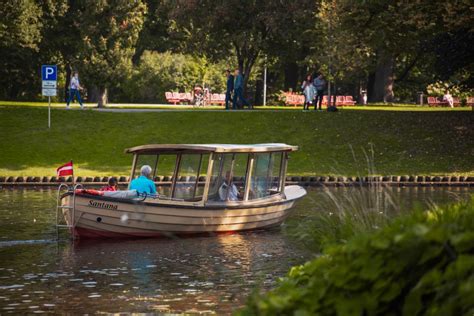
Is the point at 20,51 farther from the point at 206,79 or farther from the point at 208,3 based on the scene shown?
the point at 208,3

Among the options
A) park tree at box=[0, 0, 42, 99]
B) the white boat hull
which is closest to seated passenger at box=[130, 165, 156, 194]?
the white boat hull

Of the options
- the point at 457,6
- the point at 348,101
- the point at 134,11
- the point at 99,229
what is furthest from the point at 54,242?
the point at 348,101

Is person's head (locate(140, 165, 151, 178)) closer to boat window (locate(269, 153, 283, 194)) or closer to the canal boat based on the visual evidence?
the canal boat

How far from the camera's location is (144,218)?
25453 mm

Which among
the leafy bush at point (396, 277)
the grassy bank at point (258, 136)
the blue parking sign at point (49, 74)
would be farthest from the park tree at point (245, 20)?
the leafy bush at point (396, 277)

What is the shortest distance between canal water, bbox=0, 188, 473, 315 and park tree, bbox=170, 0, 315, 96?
31467mm

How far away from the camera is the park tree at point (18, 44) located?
72875 mm

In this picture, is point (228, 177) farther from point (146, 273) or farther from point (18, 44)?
point (18, 44)

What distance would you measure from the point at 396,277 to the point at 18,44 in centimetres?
6960

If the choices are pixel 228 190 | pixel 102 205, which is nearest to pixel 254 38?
pixel 228 190

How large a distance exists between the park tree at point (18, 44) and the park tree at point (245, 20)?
48.5ft

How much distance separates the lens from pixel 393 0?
4725 cm

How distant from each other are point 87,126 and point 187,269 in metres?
29.9

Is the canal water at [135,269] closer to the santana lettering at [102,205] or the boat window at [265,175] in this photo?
the santana lettering at [102,205]
